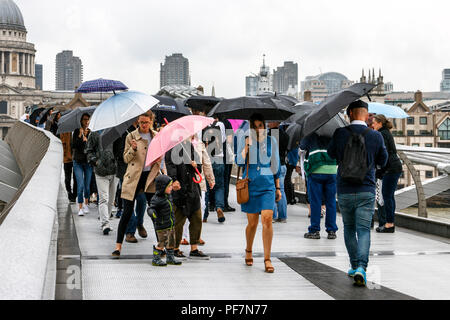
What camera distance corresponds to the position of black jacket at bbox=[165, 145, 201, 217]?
8359mm

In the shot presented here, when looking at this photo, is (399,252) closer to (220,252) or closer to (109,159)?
(220,252)

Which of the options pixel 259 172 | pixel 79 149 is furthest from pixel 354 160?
pixel 79 149

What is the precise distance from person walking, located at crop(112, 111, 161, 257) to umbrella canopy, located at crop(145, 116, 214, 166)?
541mm

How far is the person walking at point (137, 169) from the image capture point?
8.48 m

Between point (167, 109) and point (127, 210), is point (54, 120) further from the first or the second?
point (127, 210)

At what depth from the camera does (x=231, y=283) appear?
6.87m

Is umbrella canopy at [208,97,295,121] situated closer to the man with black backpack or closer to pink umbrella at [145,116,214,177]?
pink umbrella at [145,116,214,177]

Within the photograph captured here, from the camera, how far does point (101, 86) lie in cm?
1198

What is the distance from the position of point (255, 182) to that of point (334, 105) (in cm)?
119

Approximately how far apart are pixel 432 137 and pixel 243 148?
375ft

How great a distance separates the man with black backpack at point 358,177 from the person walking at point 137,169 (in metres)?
2.39

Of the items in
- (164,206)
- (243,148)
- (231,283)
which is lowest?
(231,283)

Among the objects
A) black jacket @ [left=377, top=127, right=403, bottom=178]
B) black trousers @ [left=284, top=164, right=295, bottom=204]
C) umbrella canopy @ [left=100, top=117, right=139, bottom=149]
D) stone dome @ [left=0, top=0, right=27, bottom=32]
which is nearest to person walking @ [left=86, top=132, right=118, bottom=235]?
umbrella canopy @ [left=100, top=117, right=139, bottom=149]

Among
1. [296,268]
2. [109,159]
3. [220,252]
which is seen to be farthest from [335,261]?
[109,159]
